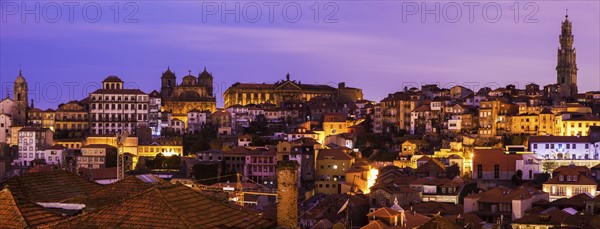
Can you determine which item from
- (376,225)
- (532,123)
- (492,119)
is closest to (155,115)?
(492,119)

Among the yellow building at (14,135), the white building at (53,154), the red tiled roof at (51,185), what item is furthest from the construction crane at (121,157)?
the yellow building at (14,135)

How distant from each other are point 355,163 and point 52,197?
40.4m

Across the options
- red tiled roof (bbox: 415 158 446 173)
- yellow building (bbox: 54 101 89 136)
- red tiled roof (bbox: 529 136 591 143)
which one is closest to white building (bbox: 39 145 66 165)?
yellow building (bbox: 54 101 89 136)

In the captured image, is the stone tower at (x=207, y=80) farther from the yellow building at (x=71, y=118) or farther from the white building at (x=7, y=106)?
the white building at (x=7, y=106)

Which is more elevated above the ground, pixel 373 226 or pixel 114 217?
pixel 114 217

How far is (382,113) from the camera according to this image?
68.1 m

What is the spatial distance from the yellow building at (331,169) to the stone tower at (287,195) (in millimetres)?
39688

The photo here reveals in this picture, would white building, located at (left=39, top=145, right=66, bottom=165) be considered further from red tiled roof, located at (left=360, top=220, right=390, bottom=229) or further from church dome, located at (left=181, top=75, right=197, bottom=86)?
red tiled roof, located at (left=360, top=220, right=390, bottom=229)

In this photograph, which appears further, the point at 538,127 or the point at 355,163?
the point at 538,127

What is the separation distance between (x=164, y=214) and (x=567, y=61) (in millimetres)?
72511

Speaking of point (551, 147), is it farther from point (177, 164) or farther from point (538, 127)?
point (177, 164)

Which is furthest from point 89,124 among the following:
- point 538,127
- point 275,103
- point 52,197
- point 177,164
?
point 52,197

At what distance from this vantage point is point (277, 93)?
8662 centimetres

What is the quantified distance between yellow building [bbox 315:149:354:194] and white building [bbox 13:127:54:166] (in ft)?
68.5
